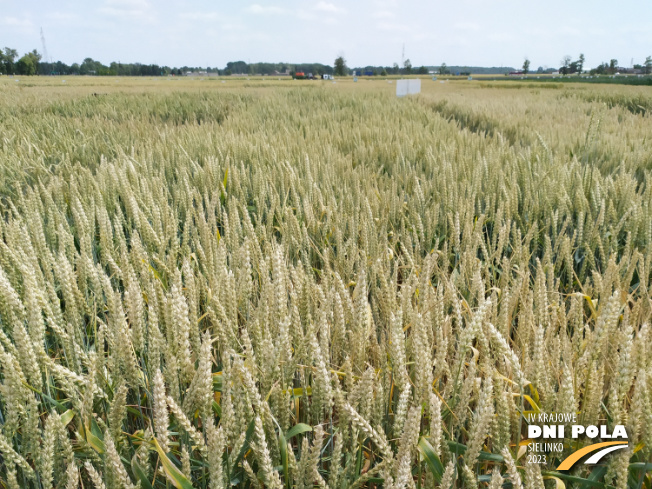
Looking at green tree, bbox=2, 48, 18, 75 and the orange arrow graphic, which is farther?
green tree, bbox=2, 48, 18, 75

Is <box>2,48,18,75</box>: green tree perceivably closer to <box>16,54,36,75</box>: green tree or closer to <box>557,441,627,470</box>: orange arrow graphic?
<box>16,54,36,75</box>: green tree

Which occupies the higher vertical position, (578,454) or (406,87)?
(406,87)

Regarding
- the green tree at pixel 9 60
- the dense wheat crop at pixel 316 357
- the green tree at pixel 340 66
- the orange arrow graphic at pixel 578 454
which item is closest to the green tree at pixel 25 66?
the green tree at pixel 9 60

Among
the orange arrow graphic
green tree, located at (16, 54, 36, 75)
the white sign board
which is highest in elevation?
green tree, located at (16, 54, 36, 75)

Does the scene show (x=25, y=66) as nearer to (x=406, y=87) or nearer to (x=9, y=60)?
(x=9, y=60)

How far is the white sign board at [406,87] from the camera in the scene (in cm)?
961

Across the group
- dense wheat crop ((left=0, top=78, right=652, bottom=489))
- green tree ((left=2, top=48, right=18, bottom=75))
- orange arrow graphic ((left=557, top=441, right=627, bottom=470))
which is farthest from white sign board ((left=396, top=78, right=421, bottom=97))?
green tree ((left=2, top=48, right=18, bottom=75))

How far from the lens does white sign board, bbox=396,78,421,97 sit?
9609 millimetres

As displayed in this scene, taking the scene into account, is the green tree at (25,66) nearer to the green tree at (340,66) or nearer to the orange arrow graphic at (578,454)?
the green tree at (340,66)

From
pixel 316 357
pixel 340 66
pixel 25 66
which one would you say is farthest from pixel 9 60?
pixel 316 357

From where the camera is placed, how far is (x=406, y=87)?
390 inches

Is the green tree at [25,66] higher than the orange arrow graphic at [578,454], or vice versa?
the green tree at [25,66]

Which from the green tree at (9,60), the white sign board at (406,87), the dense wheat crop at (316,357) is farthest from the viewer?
the green tree at (9,60)

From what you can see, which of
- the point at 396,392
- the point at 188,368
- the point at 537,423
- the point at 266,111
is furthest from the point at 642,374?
the point at 266,111
